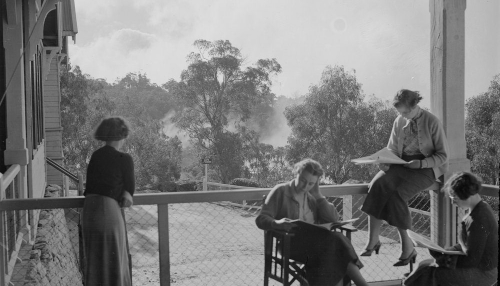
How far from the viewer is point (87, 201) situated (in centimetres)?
285

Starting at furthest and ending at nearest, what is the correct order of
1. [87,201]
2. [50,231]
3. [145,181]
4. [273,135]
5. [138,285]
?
[273,135]
[145,181]
[138,285]
[50,231]
[87,201]

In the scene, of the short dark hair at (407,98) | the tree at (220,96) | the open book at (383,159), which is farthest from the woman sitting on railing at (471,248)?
the tree at (220,96)

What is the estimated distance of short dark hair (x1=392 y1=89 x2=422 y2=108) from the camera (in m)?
3.26

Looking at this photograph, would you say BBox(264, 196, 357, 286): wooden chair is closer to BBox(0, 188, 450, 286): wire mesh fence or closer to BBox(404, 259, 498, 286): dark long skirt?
BBox(0, 188, 450, 286): wire mesh fence

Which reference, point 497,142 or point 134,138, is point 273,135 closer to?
point 134,138

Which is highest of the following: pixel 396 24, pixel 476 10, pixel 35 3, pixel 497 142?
pixel 396 24

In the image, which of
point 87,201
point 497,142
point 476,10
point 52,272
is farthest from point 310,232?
point 497,142

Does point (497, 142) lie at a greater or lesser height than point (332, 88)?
lesser

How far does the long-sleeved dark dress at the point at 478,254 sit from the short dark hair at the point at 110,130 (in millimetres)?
1699

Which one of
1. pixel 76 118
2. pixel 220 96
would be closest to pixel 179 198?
pixel 76 118

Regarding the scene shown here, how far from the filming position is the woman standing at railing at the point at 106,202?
9.30 ft

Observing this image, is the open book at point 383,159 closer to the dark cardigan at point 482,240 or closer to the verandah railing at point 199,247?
the verandah railing at point 199,247

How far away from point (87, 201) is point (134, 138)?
23.5 meters

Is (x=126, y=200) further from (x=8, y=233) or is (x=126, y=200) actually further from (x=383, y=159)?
(x=8, y=233)
